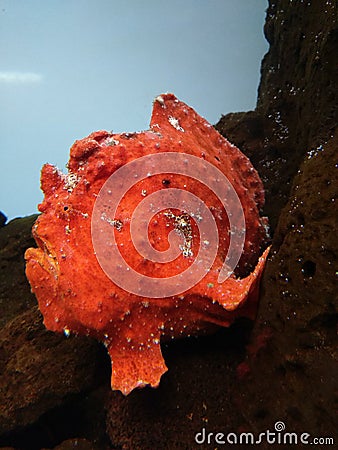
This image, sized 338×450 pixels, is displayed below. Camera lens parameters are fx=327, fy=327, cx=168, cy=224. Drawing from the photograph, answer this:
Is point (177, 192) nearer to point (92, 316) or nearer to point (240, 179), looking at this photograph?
point (240, 179)

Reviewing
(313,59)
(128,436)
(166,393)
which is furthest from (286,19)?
(128,436)

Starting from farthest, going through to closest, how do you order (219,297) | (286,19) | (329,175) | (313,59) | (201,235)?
(286,19) → (313,59) → (201,235) → (219,297) → (329,175)

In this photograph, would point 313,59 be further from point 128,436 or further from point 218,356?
point 128,436

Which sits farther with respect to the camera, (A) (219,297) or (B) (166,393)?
(B) (166,393)

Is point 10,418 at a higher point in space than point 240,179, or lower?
lower

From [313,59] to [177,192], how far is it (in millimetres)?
1981

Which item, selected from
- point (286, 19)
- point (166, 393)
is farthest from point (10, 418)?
point (286, 19)

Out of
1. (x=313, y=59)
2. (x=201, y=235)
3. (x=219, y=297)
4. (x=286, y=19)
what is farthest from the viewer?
(x=286, y=19)

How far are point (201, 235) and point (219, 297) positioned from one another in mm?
565

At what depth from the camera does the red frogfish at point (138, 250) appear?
8.20 ft

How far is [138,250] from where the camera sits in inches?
100

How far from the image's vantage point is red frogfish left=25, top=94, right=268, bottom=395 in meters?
2.50

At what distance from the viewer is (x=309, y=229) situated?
81.3 inches

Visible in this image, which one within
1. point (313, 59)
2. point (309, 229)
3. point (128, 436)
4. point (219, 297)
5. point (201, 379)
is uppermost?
point (313, 59)
